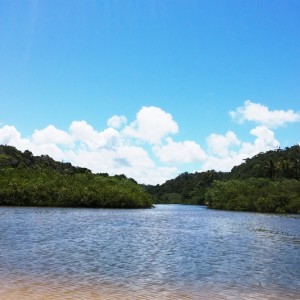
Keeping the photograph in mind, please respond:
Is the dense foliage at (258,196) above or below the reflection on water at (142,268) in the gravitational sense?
above

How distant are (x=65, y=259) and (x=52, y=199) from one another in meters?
77.1

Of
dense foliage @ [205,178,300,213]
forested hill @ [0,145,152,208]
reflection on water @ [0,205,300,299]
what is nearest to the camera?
reflection on water @ [0,205,300,299]

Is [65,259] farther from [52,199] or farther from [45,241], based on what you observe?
[52,199]

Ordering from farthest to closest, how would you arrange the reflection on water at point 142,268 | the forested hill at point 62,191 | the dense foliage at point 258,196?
the dense foliage at point 258,196 → the forested hill at point 62,191 → the reflection on water at point 142,268

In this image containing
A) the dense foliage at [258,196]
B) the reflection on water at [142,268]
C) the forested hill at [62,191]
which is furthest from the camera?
the dense foliage at [258,196]

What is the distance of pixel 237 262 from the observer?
25.4 metres

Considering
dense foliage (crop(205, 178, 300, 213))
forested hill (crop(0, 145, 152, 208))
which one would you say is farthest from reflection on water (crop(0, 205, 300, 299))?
dense foliage (crop(205, 178, 300, 213))

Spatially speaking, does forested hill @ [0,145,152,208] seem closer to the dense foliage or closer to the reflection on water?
the dense foliage

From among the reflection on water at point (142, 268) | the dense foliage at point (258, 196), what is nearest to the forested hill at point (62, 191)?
the dense foliage at point (258, 196)

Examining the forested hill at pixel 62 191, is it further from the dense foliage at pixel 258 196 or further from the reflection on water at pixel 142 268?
the reflection on water at pixel 142 268

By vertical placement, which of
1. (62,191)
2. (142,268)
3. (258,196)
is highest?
(258,196)

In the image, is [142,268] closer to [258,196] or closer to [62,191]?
[62,191]

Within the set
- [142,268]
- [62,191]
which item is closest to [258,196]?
[62,191]

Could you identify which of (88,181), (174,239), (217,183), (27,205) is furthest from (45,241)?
(217,183)
